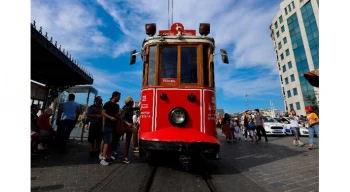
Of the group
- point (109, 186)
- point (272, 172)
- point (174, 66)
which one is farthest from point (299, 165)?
point (109, 186)

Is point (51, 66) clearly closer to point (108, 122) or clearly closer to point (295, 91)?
point (108, 122)

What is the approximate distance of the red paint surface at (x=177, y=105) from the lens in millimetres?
4402

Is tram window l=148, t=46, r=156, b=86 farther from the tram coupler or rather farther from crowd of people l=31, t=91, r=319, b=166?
the tram coupler

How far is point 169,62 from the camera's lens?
475 cm

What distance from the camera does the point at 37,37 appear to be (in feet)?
18.8

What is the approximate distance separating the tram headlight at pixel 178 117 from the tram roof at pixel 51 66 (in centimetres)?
461

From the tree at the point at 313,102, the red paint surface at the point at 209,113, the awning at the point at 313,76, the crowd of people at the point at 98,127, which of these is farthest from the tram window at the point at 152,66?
the tree at the point at 313,102

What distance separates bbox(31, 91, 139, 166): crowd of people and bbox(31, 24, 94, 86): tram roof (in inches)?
71.4

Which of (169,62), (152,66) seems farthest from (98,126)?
(169,62)

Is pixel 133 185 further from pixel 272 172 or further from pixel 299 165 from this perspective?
pixel 299 165

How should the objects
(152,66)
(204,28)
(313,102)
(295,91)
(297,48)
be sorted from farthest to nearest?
(295,91) → (297,48) → (313,102) → (204,28) → (152,66)

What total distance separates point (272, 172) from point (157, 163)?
2826mm

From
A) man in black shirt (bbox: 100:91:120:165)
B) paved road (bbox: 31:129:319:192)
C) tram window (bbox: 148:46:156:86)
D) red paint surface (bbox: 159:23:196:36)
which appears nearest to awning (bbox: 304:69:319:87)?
paved road (bbox: 31:129:319:192)

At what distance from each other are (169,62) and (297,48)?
46.3 m
